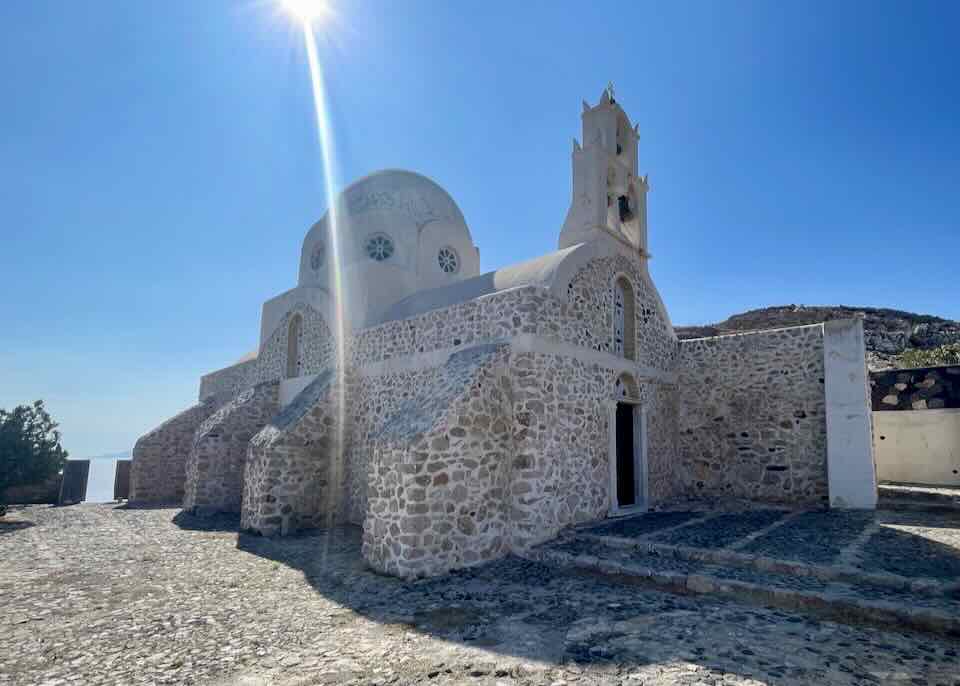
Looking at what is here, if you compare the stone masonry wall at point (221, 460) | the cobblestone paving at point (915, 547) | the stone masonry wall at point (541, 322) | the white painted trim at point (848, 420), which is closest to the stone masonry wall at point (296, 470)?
the stone masonry wall at point (541, 322)

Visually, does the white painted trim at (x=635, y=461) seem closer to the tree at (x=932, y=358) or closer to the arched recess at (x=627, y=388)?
the arched recess at (x=627, y=388)

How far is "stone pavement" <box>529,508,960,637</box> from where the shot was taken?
451 cm

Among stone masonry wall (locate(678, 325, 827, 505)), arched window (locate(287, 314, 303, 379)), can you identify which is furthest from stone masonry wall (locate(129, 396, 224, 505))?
stone masonry wall (locate(678, 325, 827, 505))

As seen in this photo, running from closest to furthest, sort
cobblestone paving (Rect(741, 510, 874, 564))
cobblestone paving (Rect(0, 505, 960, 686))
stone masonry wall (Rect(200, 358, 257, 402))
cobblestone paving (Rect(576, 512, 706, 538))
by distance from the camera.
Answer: cobblestone paving (Rect(0, 505, 960, 686)) → cobblestone paving (Rect(741, 510, 874, 564)) → cobblestone paving (Rect(576, 512, 706, 538)) → stone masonry wall (Rect(200, 358, 257, 402))

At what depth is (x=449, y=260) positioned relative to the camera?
13.7 m

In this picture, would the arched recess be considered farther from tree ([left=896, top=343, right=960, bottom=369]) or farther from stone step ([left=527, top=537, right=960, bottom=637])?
tree ([left=896, top=343, right=960, bottom=369])

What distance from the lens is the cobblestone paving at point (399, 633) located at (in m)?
3.59

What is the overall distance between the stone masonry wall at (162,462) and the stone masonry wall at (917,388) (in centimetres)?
1940

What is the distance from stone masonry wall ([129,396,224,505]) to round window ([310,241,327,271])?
6.47 metres

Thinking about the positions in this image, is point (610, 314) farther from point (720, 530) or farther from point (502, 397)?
point (720, 530)

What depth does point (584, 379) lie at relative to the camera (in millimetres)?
8328

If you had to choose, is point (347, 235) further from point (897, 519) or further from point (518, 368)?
point (897, 519)

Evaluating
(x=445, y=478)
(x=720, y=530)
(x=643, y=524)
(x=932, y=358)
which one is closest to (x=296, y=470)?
(x=445, y=478)

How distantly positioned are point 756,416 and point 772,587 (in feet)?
20.9
